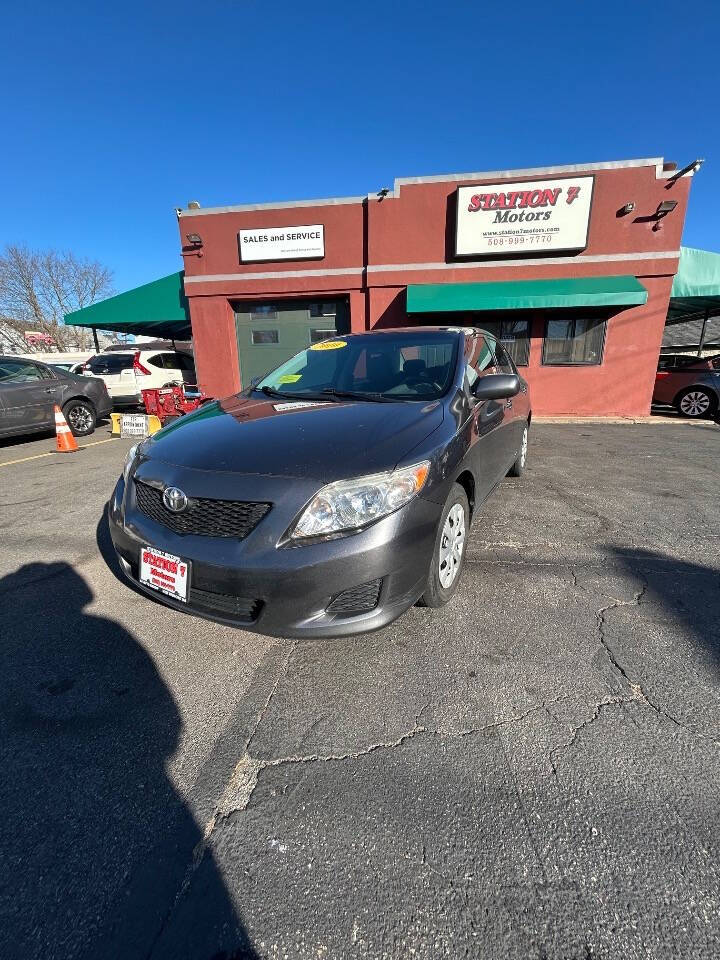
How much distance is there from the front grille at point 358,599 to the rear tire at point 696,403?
11654mm

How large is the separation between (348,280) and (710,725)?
10.9m

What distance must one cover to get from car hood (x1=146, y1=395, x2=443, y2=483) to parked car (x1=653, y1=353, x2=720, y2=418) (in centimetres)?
1068

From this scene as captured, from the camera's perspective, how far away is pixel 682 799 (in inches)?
58.7

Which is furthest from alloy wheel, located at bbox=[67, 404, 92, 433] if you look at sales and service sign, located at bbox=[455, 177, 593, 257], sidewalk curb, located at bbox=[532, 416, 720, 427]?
sidewalk curb, located at bbox=[532, 416, 720, 427]

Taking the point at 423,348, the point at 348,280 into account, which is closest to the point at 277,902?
the point at 423,348

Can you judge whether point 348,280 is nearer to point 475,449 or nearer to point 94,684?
point 475,449

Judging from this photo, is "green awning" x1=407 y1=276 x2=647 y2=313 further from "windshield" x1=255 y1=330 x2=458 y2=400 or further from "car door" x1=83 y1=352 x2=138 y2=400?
"car door" x1=83 y1=352 x2=138 y2=400

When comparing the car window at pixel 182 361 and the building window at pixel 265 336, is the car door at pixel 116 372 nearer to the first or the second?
the car window at pixel 182 361

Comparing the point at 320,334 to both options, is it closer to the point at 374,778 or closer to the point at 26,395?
the point at 26,395

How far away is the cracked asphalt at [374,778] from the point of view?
119 centimetres

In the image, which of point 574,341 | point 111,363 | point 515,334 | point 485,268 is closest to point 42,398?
point 111,363

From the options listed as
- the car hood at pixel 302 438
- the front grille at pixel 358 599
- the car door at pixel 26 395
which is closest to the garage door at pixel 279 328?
the car door at pixel 26 395

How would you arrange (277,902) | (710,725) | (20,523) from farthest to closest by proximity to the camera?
(20,523) < (710,725) < (277,902)

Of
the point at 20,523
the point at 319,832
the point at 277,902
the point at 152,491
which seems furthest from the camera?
the point at 20,523
